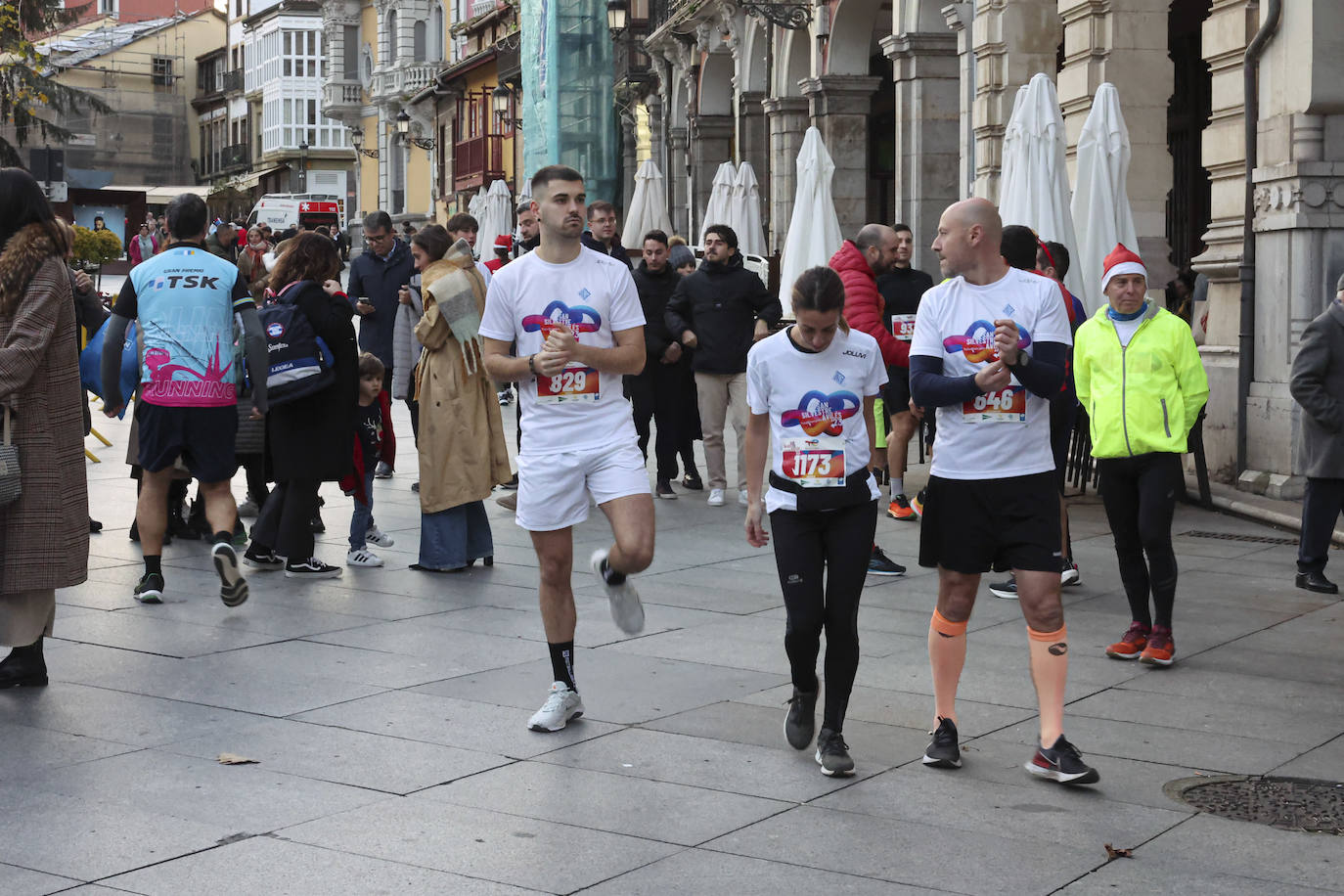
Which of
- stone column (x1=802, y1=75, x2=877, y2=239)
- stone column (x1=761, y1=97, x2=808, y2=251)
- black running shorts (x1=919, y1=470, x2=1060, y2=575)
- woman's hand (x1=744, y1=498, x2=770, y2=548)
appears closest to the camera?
black running shorts (x1=919, y1=470, x2=1060, y2=575)

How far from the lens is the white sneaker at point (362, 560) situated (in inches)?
402

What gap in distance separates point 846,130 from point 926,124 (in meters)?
4.13

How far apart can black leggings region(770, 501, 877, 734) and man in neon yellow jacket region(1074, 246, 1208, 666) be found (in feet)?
6.79

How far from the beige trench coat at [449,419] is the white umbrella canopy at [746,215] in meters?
15.5

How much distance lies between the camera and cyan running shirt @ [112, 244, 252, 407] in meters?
8.67

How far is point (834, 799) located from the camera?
5.57 meters

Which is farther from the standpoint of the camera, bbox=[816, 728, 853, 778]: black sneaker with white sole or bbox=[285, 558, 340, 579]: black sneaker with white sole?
bbox=[285, 558, 340, 579]: black sneaker with white sole

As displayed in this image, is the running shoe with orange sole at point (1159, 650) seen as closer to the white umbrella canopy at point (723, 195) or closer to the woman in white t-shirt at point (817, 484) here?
the woman in white t-shirt at point (817, 484)

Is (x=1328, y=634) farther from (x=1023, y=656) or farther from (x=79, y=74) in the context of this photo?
(x=79, y=74)

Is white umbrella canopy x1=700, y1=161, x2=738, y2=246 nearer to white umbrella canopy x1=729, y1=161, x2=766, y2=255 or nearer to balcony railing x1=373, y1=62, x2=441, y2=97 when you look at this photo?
white umbrella canopy x1=729, y1=161, x2=766, y2=255

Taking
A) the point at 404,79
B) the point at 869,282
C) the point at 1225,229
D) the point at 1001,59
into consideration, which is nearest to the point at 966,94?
the point at 1001,59

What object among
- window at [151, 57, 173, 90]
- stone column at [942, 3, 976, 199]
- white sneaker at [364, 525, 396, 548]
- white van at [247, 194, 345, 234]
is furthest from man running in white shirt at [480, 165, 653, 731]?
window at [151, 57, 173, 90]

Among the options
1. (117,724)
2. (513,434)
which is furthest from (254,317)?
(513,434)

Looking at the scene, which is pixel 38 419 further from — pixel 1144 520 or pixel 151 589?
pixel 1144 520
